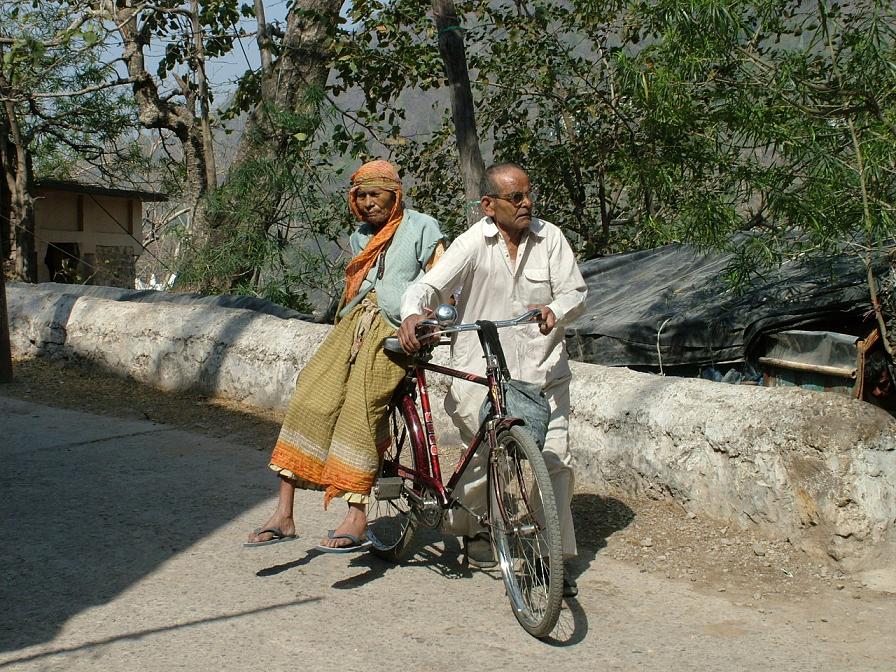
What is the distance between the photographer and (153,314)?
895 centimetres

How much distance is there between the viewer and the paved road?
3.55 m

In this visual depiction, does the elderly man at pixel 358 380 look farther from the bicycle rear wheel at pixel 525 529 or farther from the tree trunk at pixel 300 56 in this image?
the tree trunk at pixel 300 56

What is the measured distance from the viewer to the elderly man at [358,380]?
4344 millimetres

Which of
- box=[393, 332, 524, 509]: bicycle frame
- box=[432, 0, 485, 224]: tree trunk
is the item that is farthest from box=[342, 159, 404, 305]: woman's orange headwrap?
box=[432, 0, 485, 224]: tree trunk

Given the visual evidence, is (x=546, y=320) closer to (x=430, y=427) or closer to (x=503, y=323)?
(x=503, y=323)

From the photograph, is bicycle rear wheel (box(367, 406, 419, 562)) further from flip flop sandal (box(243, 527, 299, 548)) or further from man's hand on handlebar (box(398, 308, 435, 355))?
man's hand on handlebar (box(398, 308, 435, 355))

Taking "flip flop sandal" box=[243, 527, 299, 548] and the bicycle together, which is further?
"flip flop sandal" box=[243, 527, 299, 548]

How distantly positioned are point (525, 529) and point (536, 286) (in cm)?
106

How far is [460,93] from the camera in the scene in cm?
802

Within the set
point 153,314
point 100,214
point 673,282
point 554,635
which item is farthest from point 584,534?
point 100,214

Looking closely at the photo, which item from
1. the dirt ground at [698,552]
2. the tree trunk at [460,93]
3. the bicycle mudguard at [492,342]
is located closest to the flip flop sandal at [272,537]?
the bicycle mudguard at [492,342]

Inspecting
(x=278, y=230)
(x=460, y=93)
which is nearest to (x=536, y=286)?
(x=460, y=93)

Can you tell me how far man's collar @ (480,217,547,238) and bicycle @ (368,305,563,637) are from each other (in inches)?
17.3

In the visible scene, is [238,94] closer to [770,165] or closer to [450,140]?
[450,140]
